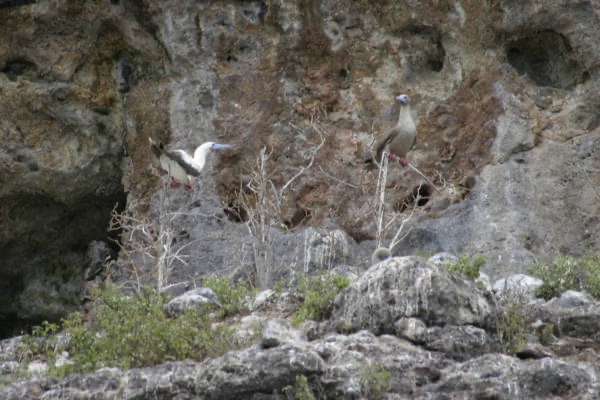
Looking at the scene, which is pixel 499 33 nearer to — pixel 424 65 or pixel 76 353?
pixel 424 65

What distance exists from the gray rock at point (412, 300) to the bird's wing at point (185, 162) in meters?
6.74

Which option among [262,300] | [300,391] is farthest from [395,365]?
[262,300]

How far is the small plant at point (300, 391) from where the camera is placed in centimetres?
1091

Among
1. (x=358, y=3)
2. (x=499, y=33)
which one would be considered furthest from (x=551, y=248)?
(x=358, y=3)

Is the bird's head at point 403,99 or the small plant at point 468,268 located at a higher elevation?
the bird's head at point 403,99

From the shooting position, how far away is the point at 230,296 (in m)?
14.3

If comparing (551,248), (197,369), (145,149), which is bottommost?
(197,369)

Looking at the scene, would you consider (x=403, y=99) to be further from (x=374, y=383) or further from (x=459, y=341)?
(x=374, y=383)

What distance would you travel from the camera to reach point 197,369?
1170 centimetres

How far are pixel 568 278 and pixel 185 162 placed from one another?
22.0ft

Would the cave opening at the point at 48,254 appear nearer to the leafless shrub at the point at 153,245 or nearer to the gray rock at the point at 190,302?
the leafless shrub at the point at 153,245

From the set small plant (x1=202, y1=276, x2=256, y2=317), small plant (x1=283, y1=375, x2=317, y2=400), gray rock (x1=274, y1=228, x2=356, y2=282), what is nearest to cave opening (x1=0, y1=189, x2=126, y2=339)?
gray rock (x1=274, y1=228, x2=356, y2=282)

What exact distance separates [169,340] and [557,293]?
158 inches

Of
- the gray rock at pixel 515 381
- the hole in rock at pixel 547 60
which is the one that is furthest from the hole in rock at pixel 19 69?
the gray rock at pixel 515 381
